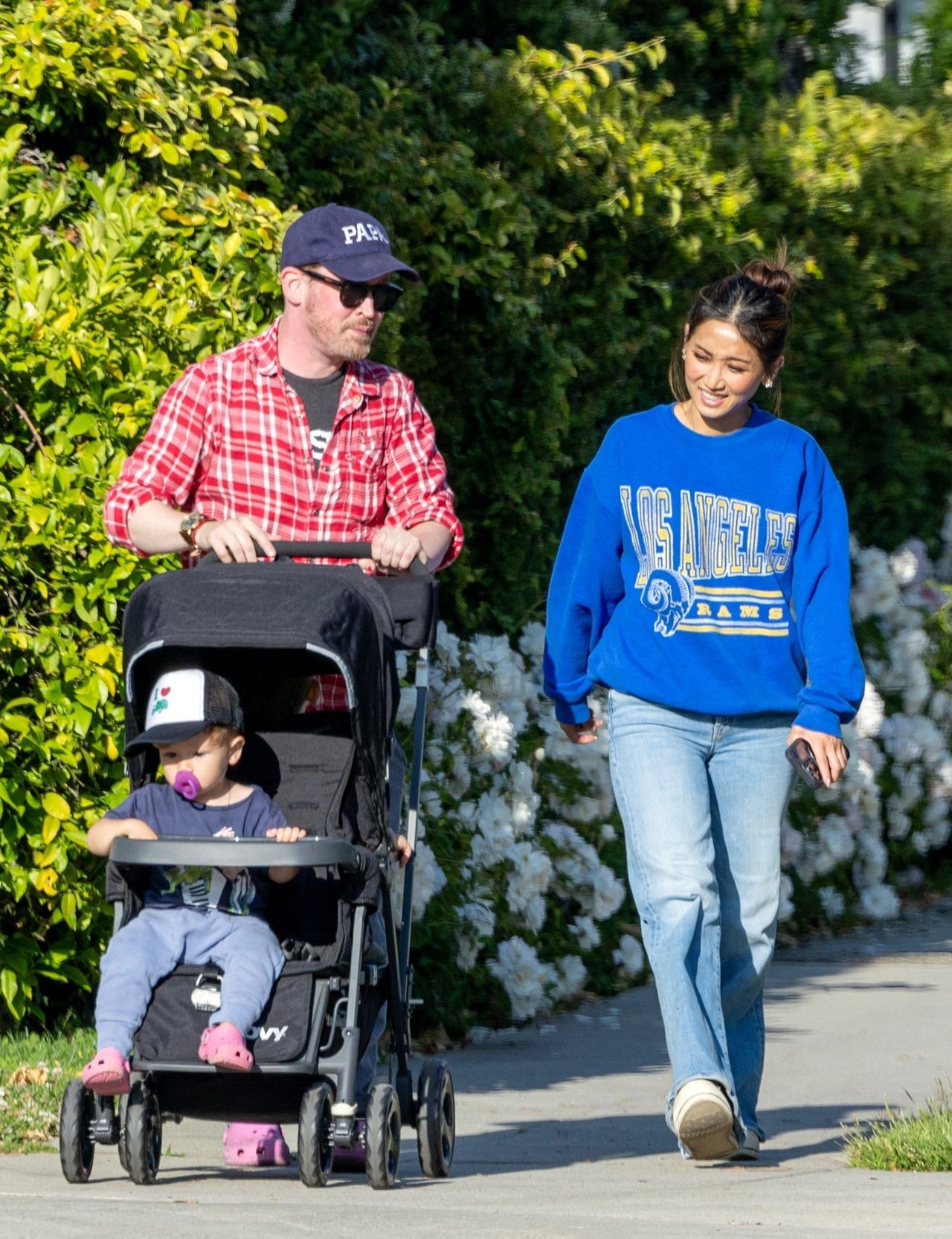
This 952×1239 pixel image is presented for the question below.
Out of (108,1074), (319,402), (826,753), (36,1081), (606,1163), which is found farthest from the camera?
(36,1081)

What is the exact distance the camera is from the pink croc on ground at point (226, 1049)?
396 centimetres

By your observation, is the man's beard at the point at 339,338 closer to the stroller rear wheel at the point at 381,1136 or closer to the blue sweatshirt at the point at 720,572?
the blue sweatshirt at the point at 720,572

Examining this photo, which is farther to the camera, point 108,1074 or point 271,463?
point 271,463

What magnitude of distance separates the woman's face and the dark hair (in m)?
0.02

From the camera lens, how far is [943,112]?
33.8ft

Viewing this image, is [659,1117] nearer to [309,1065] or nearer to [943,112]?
[309,1065]

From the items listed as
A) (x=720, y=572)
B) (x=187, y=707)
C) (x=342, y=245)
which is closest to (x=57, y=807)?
(x=187, y=707)

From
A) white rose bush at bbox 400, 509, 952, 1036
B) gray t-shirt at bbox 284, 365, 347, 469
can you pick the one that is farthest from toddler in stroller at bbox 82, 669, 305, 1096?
white rose bush at bbox 400, 509, 952, 1036

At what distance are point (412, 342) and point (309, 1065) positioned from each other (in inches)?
122

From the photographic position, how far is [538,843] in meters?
7.27

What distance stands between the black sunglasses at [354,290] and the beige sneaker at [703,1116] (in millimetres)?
1814

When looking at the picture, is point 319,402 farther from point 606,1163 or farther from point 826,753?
point 606,1163

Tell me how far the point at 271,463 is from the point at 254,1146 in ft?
4.97

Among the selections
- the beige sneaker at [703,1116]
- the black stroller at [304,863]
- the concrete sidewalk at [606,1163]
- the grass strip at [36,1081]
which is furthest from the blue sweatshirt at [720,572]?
the grass strip at [36,1081]
